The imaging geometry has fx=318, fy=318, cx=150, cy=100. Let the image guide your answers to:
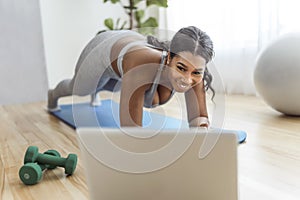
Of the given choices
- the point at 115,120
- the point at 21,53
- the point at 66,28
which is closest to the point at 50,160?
the point at 115,120

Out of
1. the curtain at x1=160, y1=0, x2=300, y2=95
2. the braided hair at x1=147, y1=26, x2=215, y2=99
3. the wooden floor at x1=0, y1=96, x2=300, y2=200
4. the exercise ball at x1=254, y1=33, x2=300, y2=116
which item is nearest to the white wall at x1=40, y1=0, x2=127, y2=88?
the curtain at x1=160, y1=0, x2=300, y2=95

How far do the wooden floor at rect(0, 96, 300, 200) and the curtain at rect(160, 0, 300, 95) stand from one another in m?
0.38

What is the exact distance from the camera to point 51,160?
0.91 m

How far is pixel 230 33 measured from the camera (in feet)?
6.97

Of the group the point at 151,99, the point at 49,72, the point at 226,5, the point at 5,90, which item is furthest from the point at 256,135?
the point at 49,72

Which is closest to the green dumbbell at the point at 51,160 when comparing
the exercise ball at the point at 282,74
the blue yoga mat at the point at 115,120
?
the blue yoga mat at the point at 115,120

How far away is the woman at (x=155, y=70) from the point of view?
631 mm

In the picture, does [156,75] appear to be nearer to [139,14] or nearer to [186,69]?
[186,69]

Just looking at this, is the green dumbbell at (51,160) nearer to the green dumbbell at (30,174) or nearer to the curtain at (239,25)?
the green dumbbell at (30,174)

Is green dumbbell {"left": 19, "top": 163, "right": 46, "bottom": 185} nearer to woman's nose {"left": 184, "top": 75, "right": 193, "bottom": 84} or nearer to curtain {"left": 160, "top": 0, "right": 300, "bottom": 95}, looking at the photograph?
woman's nose {"left": 184, "top": 75, "right": 193, "bottom": 84}

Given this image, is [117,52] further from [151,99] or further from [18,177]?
[18,177]

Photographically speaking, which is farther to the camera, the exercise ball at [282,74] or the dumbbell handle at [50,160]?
the exercise ball at [282,74]

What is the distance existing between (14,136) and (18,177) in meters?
0.53

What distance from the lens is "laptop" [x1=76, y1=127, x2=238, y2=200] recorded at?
1.60ft
